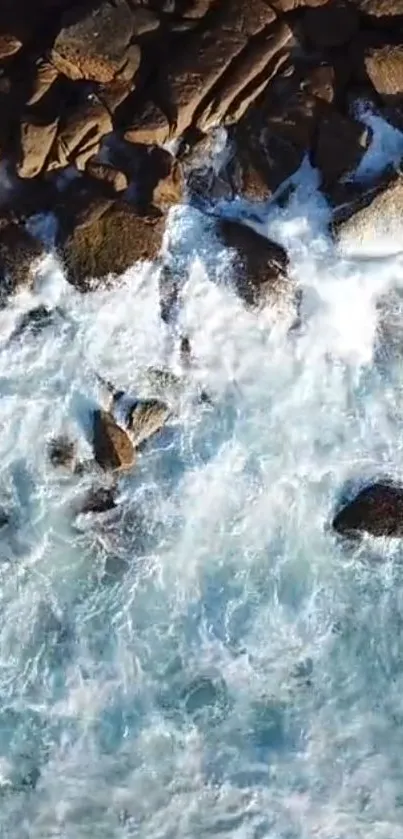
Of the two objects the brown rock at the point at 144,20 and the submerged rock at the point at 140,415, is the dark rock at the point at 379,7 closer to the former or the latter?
the brown rock at the point at 144,20

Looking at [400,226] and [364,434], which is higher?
[400,226]

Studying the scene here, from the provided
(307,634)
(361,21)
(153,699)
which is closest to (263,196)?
(361,21)

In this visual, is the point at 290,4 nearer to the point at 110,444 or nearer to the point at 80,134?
the point at 80,134

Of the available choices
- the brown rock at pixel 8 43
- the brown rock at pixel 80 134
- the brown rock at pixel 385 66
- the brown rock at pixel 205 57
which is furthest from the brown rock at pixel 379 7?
the brown rock at pixel 8 43

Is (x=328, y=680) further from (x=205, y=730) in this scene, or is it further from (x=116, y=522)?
(x=116, y=522)

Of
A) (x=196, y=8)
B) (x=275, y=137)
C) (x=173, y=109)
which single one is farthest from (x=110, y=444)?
(x=196, y=8)

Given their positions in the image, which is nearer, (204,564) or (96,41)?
(96,41)
